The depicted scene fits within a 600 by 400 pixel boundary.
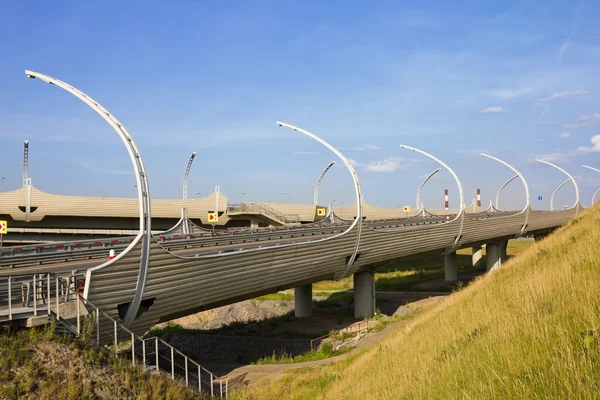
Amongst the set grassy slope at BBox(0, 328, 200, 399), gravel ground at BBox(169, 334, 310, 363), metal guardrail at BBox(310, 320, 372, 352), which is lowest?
gravel ground at BBox(169, 334, 310, 363)

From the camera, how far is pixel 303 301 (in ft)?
134

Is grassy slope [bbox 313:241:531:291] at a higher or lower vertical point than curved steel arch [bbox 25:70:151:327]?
lower

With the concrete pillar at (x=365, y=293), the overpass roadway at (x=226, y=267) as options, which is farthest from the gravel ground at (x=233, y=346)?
the concrete pillar at (x=365, y=293)

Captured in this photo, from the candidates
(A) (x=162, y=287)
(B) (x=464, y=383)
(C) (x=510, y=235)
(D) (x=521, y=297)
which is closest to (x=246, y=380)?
(A) (x=162, y=287)

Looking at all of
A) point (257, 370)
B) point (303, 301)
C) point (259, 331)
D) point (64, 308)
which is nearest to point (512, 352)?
point (64, 308)

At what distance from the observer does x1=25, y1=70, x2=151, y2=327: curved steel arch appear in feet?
52.6

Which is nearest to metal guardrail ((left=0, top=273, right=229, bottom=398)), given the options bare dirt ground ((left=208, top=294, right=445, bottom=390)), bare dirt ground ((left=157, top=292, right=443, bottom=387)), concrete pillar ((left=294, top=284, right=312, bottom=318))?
bare dirt ground ((left=208, top=294, right=445, bottom=390))

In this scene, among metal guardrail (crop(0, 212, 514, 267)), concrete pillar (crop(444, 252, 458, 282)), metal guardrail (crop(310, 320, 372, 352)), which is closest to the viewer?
metal guardrail (crop(0, 212, 514, 267))

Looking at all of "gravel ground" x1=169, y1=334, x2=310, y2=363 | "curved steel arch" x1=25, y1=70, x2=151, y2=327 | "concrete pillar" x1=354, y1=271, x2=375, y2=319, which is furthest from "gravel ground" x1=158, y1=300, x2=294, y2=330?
"curved steel arch" x1=25, y1=70, x2=151, y2=327

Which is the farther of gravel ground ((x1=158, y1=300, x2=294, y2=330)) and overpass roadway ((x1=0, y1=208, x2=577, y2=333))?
gravel ground ((x1=158, y1=300, x2=294, y2=330))

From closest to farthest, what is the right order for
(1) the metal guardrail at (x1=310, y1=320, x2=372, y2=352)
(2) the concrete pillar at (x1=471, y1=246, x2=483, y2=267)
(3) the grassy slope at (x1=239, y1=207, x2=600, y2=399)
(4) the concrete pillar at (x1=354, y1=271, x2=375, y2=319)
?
1. (3) the grassy slope at (x1=239, y1=207, x2=600, y2=399)
2. (1) the metal guardrail at (x1=310, y1=320, x2=372, y2=352)
3. (4) the concrete pillar at (x1=354, y1=271, x2=375, y2=319)
4. (2) the concrete pillar at (x1=471, y1=246, x2=483, y2=267)

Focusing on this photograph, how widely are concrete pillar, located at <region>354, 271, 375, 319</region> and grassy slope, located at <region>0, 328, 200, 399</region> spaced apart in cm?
2470

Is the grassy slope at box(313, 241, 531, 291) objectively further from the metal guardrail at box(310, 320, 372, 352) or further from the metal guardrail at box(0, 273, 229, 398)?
the metal guardrail at box(0, 273, 229, 398)

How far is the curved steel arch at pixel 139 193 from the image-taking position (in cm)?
1604
